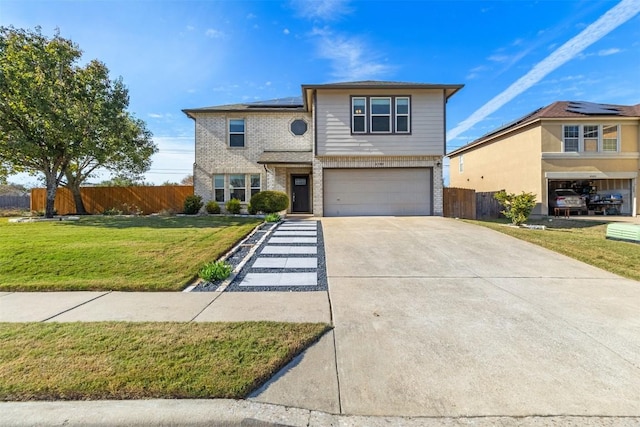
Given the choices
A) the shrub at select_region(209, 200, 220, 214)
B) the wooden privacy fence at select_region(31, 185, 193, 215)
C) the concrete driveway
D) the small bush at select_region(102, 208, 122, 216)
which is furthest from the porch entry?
the concrete driveway

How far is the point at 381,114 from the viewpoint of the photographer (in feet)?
47.1

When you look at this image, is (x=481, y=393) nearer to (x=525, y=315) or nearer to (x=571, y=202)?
(x=525, y=315)

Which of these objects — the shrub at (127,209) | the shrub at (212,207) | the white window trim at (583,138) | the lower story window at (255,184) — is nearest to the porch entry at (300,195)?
the lower story window at (255,184)

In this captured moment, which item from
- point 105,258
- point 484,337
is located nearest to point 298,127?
point 105,258

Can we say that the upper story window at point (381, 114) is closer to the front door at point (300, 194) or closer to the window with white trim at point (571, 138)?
the front door at point (300, 194)

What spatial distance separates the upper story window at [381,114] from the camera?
14.3 meters

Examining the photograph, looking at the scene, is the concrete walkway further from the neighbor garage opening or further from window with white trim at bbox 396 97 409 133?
the neighbor garage opening

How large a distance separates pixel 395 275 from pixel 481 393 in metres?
3.38

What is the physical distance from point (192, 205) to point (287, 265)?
11.5 meters

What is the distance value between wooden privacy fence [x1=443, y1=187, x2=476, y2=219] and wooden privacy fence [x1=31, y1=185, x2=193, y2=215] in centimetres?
1440

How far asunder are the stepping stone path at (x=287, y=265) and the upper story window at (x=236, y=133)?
29.6 feet

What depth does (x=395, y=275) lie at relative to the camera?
19.1 feet

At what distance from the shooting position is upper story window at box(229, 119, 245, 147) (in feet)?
56.0

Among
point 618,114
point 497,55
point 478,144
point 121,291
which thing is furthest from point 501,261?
point 478,144
